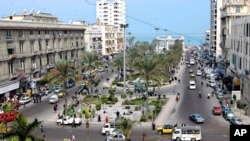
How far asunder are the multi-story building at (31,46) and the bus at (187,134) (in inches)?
1372

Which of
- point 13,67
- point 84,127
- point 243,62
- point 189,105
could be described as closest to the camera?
point 84,127

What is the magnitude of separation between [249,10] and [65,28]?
47694mm

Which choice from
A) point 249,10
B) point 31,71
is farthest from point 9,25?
point 249,10

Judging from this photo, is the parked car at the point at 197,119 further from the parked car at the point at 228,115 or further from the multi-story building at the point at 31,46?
the multi-story building at the point at 31,46

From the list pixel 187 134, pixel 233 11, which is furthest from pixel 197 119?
pixel 233 11

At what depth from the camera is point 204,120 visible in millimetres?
47938

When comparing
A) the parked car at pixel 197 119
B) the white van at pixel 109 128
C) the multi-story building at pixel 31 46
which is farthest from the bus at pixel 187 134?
the multi-story building at pixel 31 46

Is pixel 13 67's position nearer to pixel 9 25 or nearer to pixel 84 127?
pixel 9 25

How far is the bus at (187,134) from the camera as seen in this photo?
124 ft

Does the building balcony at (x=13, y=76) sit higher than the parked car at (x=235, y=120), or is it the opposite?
the building balcony at (x=13, y=76)

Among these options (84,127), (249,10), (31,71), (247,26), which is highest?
(249,10)

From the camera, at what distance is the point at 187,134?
125ft

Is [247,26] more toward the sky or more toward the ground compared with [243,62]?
more toward the sky

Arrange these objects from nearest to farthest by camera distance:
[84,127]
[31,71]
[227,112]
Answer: [84,127] → [227,112] → [31,71]
